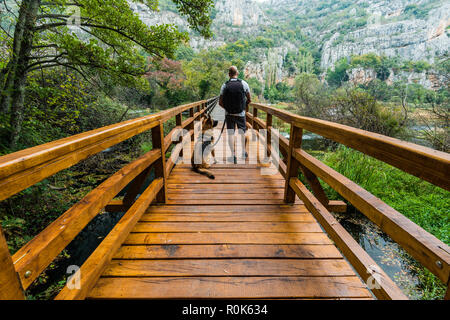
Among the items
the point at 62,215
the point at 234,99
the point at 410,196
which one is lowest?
the point at 410,196

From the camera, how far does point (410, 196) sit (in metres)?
4.77

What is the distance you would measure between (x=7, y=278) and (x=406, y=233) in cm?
142

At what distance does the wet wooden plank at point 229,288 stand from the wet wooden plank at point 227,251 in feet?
0.67

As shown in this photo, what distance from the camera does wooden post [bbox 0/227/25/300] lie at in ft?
2.03

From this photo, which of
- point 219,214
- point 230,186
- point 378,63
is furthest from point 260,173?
point 378,63

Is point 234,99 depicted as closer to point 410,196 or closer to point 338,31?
point 410,196

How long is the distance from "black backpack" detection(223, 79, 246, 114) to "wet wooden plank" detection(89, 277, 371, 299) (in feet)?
9.43

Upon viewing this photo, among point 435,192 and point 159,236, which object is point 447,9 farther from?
point 159,236

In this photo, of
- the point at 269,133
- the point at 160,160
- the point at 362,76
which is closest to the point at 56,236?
the point at 160,160

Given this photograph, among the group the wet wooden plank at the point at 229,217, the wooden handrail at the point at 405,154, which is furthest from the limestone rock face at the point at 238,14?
the wooden handrail at the point at 405,154

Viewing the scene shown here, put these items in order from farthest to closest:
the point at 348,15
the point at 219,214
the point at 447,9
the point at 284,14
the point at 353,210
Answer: the point at 284,14
the point at 348,15
the point at 447,9
the point at 353,210
the point at 219,214

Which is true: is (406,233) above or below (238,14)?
below

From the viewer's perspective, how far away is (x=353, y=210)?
4633 mm
